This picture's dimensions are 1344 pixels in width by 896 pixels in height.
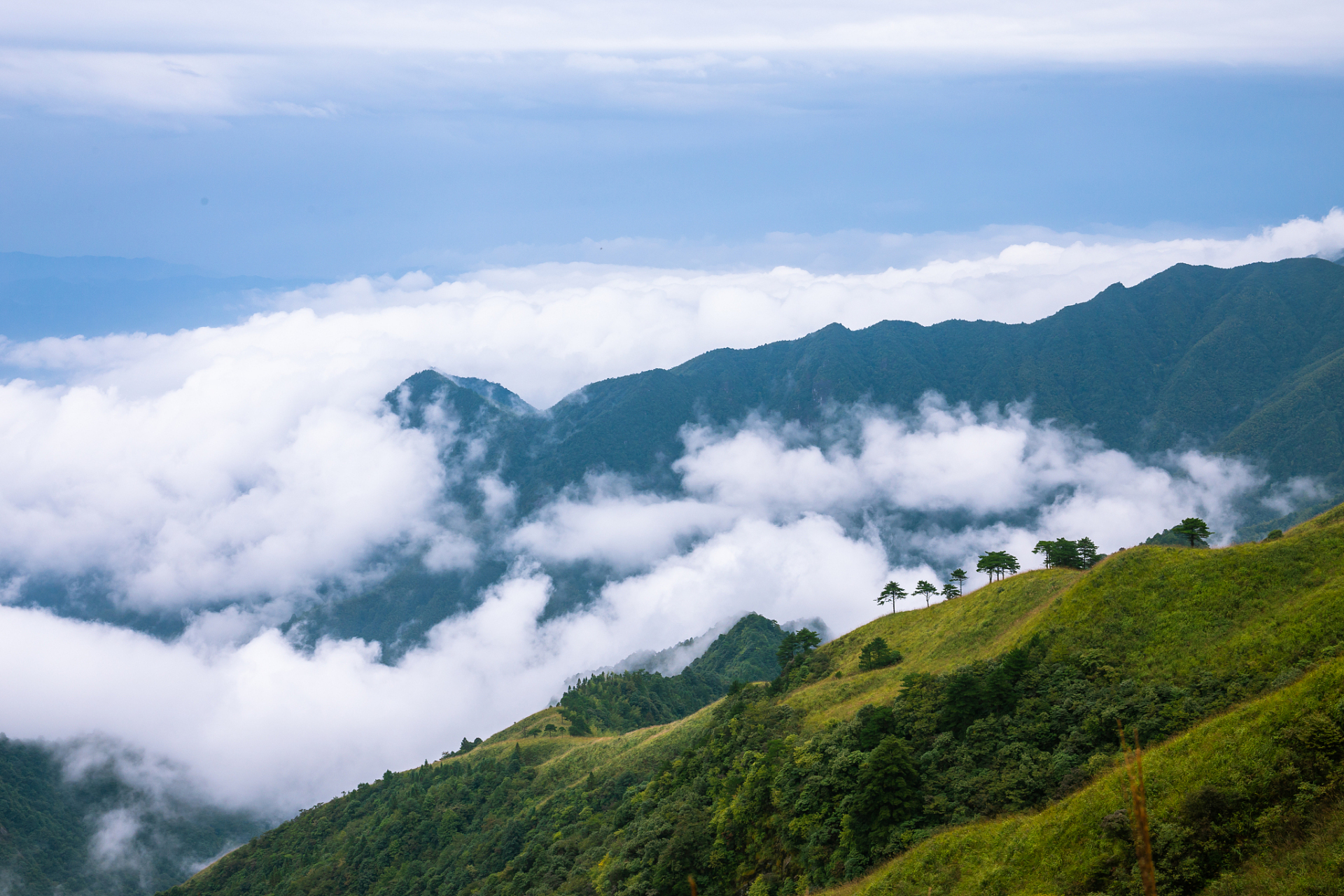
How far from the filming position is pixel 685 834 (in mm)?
60469

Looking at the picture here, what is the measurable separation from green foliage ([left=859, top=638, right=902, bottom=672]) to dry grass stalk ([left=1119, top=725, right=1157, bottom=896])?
1592 inches

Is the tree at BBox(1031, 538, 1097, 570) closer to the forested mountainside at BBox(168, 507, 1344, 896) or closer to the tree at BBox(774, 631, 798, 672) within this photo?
the forested mountainside at BBox(168, 507, 1344, 896)

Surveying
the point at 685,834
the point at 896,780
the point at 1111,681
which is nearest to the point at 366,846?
the point at 685,834

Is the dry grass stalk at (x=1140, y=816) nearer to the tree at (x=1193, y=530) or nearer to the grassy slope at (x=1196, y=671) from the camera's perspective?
the grassy slope at (x=1196, y=671)

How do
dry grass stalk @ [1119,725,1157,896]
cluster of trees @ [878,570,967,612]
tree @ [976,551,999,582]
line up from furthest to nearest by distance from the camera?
1. cluster of trees @ [878,570,967,612]
2. tree @ [976,551,999,582]
3. dry grass stalk @ [1119,725,1157,896]

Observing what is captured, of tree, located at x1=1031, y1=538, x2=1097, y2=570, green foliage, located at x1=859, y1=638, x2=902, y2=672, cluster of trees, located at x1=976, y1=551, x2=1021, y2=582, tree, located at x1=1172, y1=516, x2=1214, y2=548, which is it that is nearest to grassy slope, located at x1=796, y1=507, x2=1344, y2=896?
tree, located at x1=1172, y1=516, x2=1214, y2=548

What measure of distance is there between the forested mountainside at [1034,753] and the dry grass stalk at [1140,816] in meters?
0.81

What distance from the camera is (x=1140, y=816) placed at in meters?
11.6

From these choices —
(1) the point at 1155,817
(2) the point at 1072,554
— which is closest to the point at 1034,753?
(1) the point at 1155,817

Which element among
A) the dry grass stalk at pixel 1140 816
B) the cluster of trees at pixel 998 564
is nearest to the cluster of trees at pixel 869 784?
the dry grass stalk at pixel 1140 816

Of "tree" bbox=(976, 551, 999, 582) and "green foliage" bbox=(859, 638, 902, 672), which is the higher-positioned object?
"tree" bbox=(976, 551, 999, 582)

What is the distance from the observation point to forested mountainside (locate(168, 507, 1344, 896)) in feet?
99.1

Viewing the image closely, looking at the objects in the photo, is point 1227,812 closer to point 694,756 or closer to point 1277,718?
point 1277,718

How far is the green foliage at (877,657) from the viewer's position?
264ft
